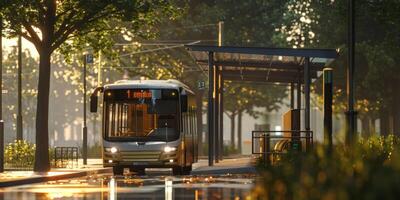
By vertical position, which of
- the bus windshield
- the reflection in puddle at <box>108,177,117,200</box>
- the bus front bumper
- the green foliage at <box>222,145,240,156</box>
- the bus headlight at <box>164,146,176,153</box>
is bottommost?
the green foliage at <box>222,145,240,156</box>

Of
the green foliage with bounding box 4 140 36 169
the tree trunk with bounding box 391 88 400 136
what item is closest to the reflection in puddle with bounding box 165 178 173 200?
the green foliage with bounding box 4 140 36 169

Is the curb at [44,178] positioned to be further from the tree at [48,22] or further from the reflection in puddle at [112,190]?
the reflection in puddle at [112,190]

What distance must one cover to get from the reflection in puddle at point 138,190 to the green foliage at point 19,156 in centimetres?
1536

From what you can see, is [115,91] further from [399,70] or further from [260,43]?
[260,43]

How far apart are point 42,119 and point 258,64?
9.33 m

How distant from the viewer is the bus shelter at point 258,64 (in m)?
40.8

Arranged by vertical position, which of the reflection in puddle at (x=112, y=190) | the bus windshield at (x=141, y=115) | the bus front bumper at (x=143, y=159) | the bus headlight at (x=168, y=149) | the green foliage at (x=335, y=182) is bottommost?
the reflection in puddle at (x=112, y=190)

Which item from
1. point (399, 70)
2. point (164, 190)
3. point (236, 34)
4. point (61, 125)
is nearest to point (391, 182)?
point (164, 190)

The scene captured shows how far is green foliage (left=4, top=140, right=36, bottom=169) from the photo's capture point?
48.4m

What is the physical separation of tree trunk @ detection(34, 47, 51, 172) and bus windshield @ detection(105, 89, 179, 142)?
3.73 m

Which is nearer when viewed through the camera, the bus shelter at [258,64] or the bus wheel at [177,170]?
the bus wheel at [177,170]

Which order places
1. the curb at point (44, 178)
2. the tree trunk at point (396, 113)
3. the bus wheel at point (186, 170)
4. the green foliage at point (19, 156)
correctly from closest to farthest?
the curb at point (44, 178), the bus wheel at point (186, 170), the green foliage at point (19, 156), the tree trunk at point (396, 113)

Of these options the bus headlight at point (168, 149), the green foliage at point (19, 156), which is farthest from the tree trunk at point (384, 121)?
the bus headlight at point (168, 149)

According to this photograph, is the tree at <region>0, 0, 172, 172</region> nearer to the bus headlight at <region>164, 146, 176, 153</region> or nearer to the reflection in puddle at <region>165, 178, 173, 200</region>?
the bus headlight at <region>164, 146, 176, 153</region>
